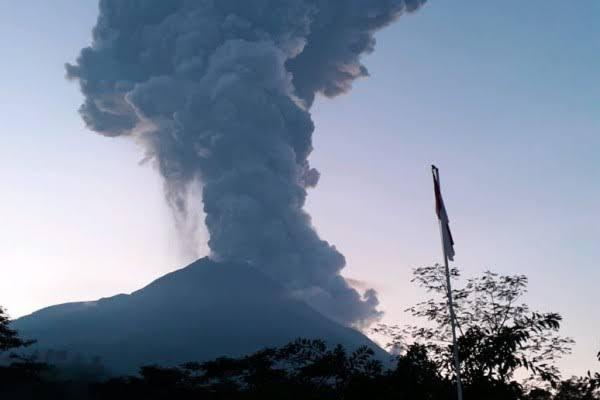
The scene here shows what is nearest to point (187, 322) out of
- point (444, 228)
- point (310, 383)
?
point (310, 383)

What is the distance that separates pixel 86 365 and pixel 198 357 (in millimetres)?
29004

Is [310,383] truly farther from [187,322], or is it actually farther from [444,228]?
[187,322]

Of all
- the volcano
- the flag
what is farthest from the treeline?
the volcano

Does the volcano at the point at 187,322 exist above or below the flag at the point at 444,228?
above

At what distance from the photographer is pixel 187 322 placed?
157 meters

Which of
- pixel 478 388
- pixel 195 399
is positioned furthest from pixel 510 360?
pixel 195 399

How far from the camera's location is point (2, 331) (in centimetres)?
4672

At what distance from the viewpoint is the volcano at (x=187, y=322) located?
133125mm

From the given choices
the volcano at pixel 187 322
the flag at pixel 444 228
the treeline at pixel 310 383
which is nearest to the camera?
the flag at pixel 444 228

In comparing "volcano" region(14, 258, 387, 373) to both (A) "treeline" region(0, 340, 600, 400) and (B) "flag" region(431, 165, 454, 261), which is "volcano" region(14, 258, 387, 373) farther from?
(B) "flag" region(431, 165, 454, 261)

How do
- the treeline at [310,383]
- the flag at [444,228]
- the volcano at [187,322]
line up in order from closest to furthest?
the flag at [444,228] → the treeline at [310,383] → the volcano at [187,322]

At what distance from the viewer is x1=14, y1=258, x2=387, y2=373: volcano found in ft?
437

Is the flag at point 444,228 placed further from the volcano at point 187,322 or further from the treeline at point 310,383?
the volcano at point 187,322

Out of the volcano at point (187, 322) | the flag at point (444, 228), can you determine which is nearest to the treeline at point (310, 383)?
the flag at point (444, 228)
